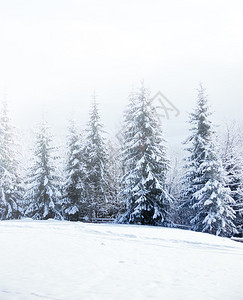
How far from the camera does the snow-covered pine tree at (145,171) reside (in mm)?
19125

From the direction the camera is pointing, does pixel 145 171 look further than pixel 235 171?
No

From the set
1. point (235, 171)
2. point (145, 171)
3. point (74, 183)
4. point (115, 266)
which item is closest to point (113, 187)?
point (74, 183)

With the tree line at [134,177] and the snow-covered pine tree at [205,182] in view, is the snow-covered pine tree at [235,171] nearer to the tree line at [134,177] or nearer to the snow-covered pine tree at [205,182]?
the tree line at [134,177]

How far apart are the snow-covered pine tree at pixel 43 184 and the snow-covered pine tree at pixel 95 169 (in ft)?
8.79

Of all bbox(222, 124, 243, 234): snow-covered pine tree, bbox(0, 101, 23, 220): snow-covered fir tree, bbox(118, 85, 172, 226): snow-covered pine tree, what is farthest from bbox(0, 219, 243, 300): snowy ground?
bbox(222, 124, 243, 234): snow-covered pine tree

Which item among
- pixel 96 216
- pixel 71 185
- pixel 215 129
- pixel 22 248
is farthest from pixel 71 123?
pixel 22 248

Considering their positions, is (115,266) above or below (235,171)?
below

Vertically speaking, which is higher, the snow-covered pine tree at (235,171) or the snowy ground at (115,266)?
the snow-covered pine tree at (235,171)

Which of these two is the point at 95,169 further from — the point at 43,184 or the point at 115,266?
the point at 115,266

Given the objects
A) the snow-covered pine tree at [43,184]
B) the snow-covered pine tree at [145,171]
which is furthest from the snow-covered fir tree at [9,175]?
the snow-covered pine tree at [145,171]

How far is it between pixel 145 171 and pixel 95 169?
5328 mm

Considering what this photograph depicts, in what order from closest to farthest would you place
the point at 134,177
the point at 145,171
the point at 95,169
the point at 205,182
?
the point at 134,177 → the point at 145,171 → the point at 205,182 → the point at 95,169

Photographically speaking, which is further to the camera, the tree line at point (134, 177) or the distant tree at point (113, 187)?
the distant tree at point (113, 187)

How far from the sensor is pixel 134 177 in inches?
762
